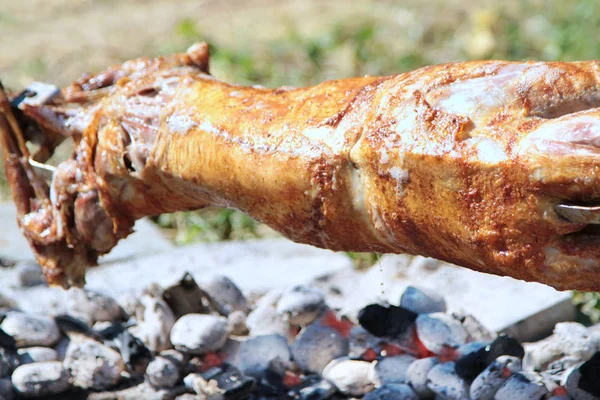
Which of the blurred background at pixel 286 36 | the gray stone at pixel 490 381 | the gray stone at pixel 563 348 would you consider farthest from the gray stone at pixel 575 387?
the blurred background at pixel 286 36

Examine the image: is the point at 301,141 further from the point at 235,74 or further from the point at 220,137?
the point at 235,74

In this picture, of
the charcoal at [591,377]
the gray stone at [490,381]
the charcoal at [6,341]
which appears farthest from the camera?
the charcoal at [6,341]

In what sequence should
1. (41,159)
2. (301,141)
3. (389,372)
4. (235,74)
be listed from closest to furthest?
(301,141), (389,372), (41,159), (235,74)

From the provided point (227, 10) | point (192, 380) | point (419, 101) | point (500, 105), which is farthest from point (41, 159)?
point (227, 10)

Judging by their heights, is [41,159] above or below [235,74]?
above

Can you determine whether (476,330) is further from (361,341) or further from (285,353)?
(285,353)

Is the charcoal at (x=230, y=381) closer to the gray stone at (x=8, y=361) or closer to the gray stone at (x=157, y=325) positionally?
the gray stone at (x=157, y=325)

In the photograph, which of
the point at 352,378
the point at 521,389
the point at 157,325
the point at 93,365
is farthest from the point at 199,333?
the point at 521,389
